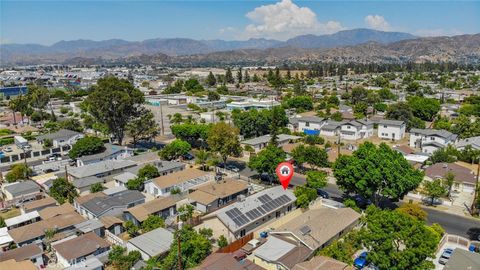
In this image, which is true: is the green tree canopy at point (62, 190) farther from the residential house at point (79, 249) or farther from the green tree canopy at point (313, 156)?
the green tree canopy at point (313, 156)

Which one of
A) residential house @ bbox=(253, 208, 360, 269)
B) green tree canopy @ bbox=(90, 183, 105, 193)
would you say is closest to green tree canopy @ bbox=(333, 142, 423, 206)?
residential house @ bbox=(253, 208, 360, 269)

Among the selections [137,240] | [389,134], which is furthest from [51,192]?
[389,134]

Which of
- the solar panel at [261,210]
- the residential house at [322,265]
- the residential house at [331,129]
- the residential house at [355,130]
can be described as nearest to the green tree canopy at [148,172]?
the solar panel at [261,210]

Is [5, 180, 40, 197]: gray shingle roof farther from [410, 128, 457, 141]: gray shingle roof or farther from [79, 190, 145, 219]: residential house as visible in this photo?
[410, 128, 457, 141]: gray shingle roof

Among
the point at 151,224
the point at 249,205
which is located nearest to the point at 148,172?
the point at 151,224

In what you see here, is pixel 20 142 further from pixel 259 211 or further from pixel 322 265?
pixel 322 265
